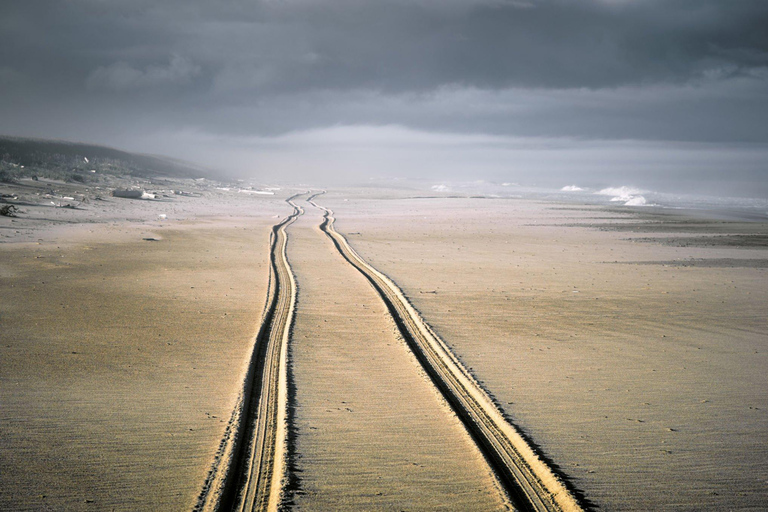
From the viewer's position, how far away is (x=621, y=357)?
286 inches

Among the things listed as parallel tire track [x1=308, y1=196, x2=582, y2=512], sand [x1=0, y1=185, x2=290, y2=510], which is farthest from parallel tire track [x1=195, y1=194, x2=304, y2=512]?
parallel tire track [x1=308, y1=196, x2=582, y2=512]

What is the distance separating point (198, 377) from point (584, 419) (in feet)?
14.0

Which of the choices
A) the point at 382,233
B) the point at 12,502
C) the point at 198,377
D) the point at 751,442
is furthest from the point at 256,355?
the point at 382,233

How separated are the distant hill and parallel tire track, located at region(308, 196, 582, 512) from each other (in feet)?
104

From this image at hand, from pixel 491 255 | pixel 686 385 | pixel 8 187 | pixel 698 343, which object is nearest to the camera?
pixel 686 385

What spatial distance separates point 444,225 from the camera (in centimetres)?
2586

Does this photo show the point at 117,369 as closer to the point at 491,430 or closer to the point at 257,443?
the point at 257,443

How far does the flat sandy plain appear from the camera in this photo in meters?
4.09

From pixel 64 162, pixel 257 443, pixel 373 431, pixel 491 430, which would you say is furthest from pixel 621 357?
pixel 64 162

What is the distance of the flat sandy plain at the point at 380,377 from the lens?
409cm

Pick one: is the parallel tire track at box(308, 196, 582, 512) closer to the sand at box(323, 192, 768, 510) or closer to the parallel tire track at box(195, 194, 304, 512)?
the sand at box(323, 192, 768, 510)

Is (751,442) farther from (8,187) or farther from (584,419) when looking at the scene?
(8,187)

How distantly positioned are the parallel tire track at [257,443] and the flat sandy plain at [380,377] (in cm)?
14

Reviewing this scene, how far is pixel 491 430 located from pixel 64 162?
7418 cm
